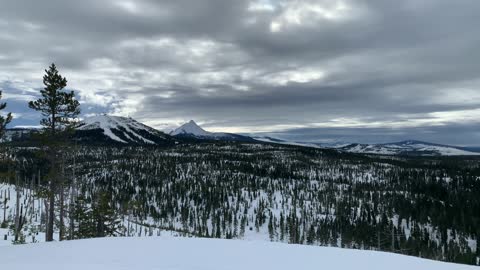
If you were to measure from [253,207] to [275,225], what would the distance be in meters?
38.6

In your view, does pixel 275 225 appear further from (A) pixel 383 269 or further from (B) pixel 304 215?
(A) pixel 383 269

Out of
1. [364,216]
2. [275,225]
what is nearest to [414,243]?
[364,216]

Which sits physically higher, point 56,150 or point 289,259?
point 56,150

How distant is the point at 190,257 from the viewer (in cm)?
1291

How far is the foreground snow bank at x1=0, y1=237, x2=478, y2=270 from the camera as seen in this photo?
1152 cm

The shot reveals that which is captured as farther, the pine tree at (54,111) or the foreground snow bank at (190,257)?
the pine tree at (54,111)

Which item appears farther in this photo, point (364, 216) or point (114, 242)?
point (364, 216)

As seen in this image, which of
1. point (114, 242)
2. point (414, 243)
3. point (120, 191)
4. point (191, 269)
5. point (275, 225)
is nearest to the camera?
point (191, 269)

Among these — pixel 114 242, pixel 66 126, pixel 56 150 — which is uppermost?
pixel 66 126

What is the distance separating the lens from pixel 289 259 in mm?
13070

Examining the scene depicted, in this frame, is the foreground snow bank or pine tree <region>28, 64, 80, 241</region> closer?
the foreground snow bank

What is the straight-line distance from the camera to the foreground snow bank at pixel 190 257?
37.8 feet

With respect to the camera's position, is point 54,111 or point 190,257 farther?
point 54,111

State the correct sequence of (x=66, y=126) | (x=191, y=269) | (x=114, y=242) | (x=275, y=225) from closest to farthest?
(x=191, y=269)
(x=114, y=242)
(x=66, y=126)
(x=275, y=225)
